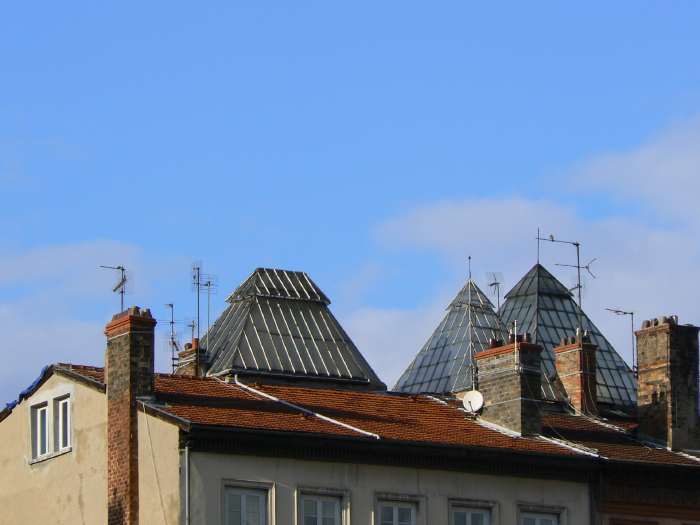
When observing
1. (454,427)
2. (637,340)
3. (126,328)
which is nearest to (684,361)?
(637,340)

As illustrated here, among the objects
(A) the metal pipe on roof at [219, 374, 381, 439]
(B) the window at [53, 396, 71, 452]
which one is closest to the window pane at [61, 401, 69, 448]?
(B) the window at [53, 396, 71, 452]

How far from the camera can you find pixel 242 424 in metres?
49.9

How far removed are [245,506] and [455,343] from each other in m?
26.9

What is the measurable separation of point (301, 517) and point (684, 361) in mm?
14017

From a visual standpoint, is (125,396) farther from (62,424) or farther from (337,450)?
(337,450)

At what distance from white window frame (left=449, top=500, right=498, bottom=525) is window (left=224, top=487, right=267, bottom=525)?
15.6 ft

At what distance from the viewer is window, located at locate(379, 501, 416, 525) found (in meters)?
51.2

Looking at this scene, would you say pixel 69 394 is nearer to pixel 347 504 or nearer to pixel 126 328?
pixel 126 328

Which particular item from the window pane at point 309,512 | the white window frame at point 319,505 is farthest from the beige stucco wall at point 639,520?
the window pane at point 309,512

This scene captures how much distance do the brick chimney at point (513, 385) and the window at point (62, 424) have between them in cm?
1038

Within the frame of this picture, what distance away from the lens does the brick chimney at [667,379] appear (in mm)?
58906

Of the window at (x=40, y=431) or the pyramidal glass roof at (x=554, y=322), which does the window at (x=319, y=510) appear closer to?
the window at (x=40, y=431)

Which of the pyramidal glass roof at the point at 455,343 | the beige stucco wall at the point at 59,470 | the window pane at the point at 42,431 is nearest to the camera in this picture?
the beige stucco wall at the point at 59,470

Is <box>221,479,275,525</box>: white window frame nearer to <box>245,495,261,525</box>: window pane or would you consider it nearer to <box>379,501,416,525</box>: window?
<box>245,495,261,525</box>: window pane
